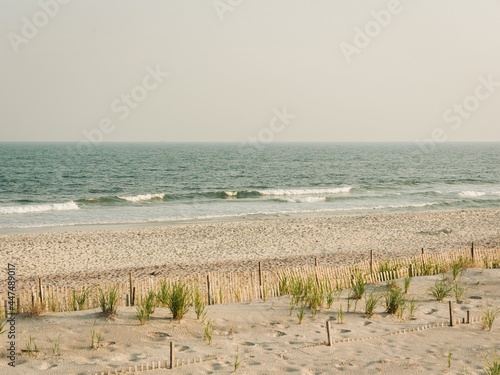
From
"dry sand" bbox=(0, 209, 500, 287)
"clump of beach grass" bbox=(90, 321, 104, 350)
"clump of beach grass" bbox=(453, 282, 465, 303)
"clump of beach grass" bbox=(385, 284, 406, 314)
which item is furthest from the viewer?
"dry sand" bbox=(0, 209, 500, 287)

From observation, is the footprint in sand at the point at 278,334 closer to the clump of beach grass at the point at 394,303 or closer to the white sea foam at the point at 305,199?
the clump of beach grass at the point at 394,303

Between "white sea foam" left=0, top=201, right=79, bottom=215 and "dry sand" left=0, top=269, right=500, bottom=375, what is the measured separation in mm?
28362

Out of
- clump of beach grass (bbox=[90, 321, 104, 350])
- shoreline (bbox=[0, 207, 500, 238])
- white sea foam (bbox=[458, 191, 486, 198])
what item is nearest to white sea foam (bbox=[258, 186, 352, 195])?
white sea foam (bbox=[458, 191, 486, 198])

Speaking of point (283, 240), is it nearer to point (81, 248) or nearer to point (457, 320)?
point (81, 248)

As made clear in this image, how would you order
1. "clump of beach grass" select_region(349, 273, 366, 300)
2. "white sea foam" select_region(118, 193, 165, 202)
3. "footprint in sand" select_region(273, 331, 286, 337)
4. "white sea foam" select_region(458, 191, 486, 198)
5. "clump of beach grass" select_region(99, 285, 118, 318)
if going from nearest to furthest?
"footprint in sand" select_region(273, 331, 286, 337), "clump of beach grass" select_region(99, 285, 118, 318), "clump of beach grass" select_region(349, 273, 366, 300), "white sea foam" select_region(118, 193, 165, 202), "white sea foam" select_region(458, 191, 486, 198)

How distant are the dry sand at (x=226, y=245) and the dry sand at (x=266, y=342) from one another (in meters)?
8.02

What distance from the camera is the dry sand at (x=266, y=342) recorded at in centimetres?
925

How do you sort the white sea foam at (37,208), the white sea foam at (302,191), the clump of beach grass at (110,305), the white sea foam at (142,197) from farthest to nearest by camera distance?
the white sea foam at (302,191) → the white sea foam at (142,197) → the white sea foam at (37,208) → the clump of beach grass at (110,305)

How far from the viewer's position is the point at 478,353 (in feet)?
32.6

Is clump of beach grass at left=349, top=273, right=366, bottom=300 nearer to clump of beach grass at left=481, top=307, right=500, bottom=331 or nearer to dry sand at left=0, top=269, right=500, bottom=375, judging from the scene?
dry sand at left=0, top=269, right=500, bottom=375

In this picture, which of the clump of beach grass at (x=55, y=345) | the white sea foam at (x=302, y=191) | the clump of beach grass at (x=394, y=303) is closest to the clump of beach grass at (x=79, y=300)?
the clump of beach grass at (x=55, y=345)

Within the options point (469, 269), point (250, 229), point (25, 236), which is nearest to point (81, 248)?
point (25, 236)

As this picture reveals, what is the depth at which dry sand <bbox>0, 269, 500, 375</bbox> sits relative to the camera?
9.25 meters

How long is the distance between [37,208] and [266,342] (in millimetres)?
32068
